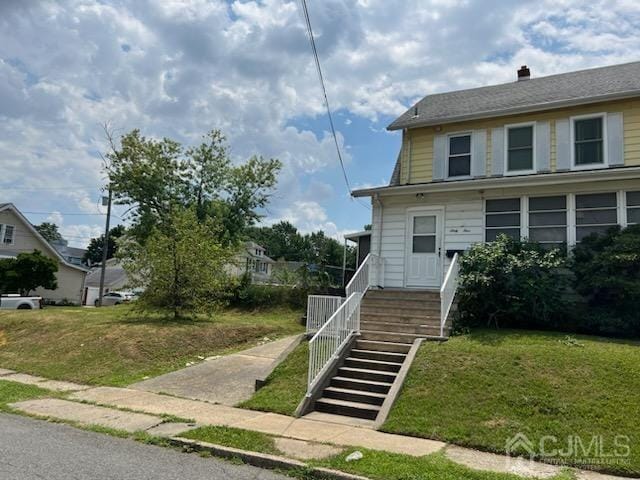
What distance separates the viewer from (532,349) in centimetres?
794

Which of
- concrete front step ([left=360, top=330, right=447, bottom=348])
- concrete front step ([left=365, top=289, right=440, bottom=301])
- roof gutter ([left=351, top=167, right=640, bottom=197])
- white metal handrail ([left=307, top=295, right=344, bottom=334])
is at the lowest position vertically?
concrete front step ([left=360, top=330, right=447, bottom=348])

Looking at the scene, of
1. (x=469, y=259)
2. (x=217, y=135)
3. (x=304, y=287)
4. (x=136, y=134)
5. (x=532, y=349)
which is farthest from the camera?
(x=217, y=135)

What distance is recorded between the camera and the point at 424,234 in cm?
1317

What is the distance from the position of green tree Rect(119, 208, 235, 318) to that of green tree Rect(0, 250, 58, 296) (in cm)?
1501

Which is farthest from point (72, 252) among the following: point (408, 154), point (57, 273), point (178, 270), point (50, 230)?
point (408, 154)

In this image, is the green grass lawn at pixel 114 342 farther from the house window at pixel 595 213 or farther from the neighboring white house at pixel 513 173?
the house window at pixel 595 213

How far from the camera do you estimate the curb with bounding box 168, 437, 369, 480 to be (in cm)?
481

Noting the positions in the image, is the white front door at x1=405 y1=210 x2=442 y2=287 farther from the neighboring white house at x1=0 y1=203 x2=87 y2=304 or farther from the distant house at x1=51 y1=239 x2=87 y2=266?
the distant house at x1=51 y1=239 x2=87 y2=266

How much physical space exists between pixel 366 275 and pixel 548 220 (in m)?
4.86

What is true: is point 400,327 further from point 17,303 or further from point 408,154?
point 17,303

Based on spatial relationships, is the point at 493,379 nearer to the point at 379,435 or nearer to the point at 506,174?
the point at 379,435

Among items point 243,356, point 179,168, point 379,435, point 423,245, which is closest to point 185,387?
point 243,356

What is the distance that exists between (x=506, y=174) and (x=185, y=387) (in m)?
10.1

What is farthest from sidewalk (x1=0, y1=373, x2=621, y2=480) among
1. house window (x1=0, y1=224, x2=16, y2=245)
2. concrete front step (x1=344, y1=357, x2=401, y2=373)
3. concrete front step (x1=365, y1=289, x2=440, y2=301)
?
house window (x1=0, y1=224, x2=16, y2=245)
